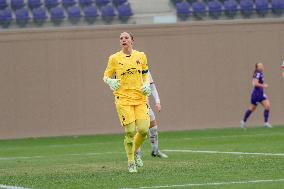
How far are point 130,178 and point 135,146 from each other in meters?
2.13

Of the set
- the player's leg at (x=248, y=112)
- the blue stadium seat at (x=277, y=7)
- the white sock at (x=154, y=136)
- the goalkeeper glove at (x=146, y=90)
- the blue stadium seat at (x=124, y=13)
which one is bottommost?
the player's leg at (x=248, y=112)

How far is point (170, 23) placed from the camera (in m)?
29.0

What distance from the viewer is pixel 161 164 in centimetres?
1487

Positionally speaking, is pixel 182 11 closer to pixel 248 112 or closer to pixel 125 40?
pixel 248 112

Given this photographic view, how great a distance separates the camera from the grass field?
11.7m

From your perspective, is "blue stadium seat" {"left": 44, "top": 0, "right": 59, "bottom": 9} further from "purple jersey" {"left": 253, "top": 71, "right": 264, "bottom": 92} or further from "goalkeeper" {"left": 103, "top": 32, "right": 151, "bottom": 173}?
"goalkeeper" {"left": 103, "top": 32, "right": 151, "bottom": 173}

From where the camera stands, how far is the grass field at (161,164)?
1167 centimetres

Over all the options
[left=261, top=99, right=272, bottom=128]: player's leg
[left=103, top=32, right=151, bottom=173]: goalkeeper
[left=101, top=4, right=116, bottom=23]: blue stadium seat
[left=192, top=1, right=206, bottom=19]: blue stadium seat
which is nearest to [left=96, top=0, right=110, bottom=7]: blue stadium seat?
[left=101, top=4, right=116, bottom=23]: blue stadium seat

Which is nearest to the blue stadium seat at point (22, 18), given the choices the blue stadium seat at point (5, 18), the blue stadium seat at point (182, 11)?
the blue stadium seat at point (5, 18)

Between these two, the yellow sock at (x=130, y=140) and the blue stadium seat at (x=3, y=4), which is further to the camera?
the blue stadium seat at (x=3, y=4)

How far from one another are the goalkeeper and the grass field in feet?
2.17

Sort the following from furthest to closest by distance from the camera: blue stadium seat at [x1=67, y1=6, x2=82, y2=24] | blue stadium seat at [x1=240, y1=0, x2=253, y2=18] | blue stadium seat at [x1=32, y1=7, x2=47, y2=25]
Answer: blue stadium seat at [x1=240, y1=0, x2=253, y2=18]
blue stadium seat at [x1=67, y1=6, x2=82, y2=24]
blue stadium seat at [x1=32, y1=7, x2=47, y2=25]

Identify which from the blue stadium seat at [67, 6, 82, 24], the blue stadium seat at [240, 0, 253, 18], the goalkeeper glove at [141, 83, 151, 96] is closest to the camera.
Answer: the goalkeeper glove at [141, 83, 151, 96]

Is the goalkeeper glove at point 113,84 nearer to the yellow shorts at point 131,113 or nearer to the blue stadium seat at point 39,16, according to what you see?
the yellow shorts at point 131,113
